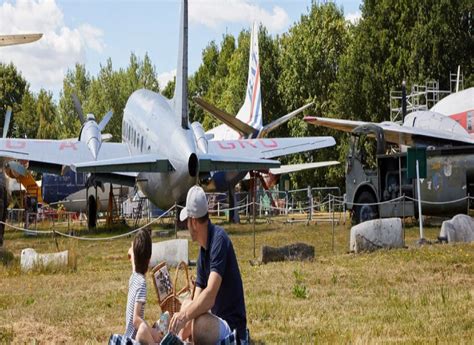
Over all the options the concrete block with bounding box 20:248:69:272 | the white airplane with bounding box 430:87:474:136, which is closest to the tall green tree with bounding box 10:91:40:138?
the white airplane with bounding box 430:87:474:136

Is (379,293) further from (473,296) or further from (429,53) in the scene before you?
(429,53)

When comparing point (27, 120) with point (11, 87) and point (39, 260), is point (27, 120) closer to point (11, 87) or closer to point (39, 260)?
point (11, 87)

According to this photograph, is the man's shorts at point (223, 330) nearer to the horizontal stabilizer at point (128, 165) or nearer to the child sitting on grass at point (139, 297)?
the child sitting on grass at point (139, 297)

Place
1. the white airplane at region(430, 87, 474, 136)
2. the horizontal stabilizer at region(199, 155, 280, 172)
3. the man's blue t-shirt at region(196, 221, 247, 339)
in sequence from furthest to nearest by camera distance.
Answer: the white airplane at region(430, 87, 474, 136)
the horizontal stabilizer at region(199, 155, 280, 172)
the man's blue t-shirt at region(196, 221, 247, 339)

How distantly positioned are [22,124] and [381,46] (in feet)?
125

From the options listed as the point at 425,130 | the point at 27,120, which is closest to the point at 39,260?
the point at 425,130

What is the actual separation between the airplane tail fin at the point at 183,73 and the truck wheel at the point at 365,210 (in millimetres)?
6053

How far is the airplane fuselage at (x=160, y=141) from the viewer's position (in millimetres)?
23922

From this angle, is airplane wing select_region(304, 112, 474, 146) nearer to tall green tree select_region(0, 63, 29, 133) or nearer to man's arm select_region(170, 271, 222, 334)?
man's arm select_region(170, 271, 222, 334)

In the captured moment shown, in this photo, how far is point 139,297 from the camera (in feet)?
22.3

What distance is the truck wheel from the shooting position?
85.4ft

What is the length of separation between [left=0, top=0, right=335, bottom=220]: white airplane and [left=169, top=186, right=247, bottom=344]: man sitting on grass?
1682cm

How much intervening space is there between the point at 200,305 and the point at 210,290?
5.2 inches

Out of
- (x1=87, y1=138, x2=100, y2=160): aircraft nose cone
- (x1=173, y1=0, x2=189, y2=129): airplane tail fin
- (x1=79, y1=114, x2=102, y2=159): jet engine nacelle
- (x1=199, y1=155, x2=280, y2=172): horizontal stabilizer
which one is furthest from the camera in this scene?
(x1=79, y1=114, x2=102, y2=159): jet engine nacelle
